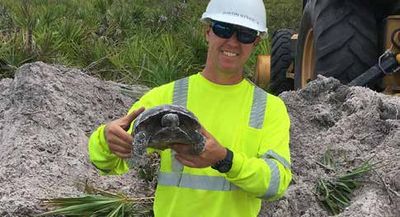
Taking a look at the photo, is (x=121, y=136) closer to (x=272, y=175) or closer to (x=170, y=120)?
(x=170, y=120)

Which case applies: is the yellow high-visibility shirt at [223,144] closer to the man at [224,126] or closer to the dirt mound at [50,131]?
the man at [224,126]

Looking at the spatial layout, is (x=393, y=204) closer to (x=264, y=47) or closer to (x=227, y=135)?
(x=227, y=135)

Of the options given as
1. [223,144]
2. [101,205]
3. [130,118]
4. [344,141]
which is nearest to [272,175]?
[223,144]

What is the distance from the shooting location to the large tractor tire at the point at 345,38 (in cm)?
544

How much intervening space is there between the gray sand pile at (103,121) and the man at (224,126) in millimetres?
1318

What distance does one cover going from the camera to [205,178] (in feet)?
8.93

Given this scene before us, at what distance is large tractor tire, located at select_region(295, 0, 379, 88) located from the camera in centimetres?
544

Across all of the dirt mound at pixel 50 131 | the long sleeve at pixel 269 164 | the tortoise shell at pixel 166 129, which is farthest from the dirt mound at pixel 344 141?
the tortoise shell at pixel 166 129

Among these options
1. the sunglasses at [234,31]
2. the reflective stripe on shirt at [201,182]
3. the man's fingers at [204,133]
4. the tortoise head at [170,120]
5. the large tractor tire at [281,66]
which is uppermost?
the sunglasses at [234,31]

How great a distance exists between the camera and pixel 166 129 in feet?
8.12

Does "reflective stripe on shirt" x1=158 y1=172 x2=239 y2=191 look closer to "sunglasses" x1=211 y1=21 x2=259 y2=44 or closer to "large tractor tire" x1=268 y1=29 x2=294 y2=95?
"sunglasses" x1=211 y1=21 x2=259 y2=44

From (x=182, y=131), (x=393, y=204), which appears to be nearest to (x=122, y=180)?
(x=393, y=204)

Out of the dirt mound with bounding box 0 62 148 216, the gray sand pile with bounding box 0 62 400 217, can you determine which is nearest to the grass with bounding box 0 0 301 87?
the dirt mound with bounding box 0 62 148 216

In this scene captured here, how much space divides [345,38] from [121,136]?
320 centimetres
